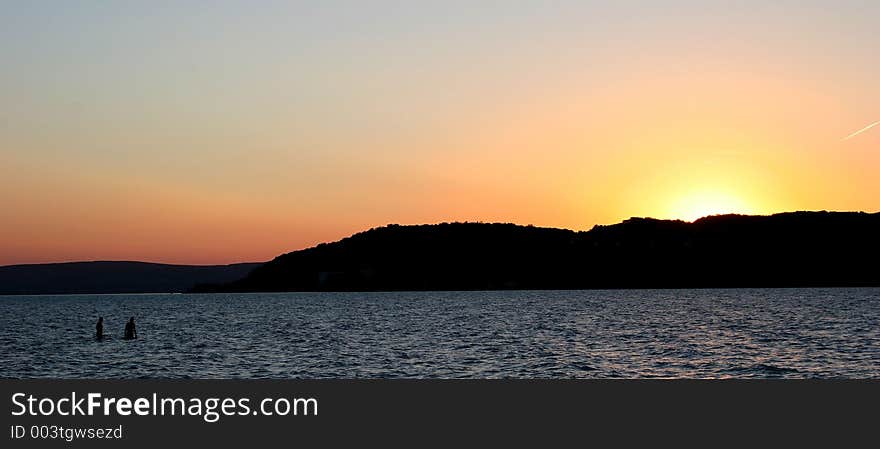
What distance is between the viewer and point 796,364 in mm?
59375

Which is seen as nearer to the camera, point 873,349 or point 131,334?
point 873,349

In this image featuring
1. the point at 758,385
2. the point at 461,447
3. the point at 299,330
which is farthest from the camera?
the point at 299,330

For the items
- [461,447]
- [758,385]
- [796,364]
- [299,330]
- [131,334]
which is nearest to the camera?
[461,447]

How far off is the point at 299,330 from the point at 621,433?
8875 centimetres

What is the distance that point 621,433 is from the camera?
20.1 m

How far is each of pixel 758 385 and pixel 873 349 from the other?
5115cm

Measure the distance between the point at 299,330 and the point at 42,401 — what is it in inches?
3359

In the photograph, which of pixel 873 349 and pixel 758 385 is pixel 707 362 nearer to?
pixel 873 349

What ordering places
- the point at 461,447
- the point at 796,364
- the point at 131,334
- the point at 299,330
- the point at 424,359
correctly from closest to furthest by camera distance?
the point at 461,447 < the point at 796,364 < the point at 424,359 < the point at 131,334 < the point at 299,330

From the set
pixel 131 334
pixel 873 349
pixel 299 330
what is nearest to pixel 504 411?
pixel 873 349

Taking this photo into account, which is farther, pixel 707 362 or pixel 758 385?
pixel 707 362

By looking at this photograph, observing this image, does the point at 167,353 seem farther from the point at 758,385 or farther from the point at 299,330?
the point at 758,385

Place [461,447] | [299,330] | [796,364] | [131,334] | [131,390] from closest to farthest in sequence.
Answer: [461,447], [131,390], [796,364], [131,334], [299,330]

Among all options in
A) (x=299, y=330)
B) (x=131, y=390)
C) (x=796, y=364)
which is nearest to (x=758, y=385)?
(x=131, y=390)
